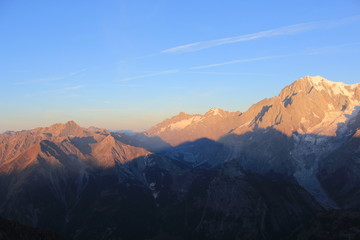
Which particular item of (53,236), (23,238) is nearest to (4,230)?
(23,238)

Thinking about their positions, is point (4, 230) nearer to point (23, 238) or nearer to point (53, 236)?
point (23, 238)

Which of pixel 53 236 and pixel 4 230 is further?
pixel 53 236

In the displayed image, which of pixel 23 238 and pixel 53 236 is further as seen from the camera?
pixel 53 236
